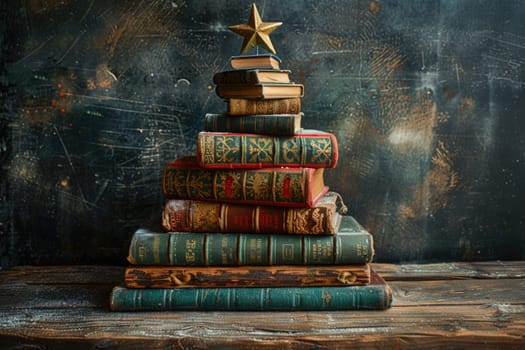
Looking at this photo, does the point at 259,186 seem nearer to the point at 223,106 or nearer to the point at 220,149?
the point at 220,149

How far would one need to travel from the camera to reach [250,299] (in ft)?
3.82

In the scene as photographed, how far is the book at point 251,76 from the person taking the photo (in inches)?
48.0

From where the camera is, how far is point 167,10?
4.99ft

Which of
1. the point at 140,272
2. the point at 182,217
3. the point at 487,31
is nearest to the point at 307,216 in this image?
the point at 182,217

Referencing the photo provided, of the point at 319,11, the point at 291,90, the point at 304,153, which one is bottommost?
the point at 304,153

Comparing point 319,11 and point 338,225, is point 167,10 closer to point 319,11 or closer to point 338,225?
point 319,11

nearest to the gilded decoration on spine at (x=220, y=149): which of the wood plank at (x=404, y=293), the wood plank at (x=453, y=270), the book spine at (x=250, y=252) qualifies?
the book spine at (x=250, y=252)

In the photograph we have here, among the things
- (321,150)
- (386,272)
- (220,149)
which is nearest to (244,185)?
(220,149)

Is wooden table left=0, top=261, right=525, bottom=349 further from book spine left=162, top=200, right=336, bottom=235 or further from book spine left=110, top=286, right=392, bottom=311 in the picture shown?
book spine left=162, top=200, right=336, bottom=235

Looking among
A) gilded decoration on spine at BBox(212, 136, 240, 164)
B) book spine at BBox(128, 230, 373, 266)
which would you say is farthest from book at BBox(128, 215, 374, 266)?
gilded decoration on spine at BBox(212, 136, 240, 164)

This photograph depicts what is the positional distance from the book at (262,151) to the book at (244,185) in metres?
0.02

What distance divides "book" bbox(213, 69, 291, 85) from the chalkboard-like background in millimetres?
274

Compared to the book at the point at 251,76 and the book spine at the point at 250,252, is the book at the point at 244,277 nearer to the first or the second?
the book spine at the point at 250,252

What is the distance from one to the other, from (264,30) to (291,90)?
22 cm
